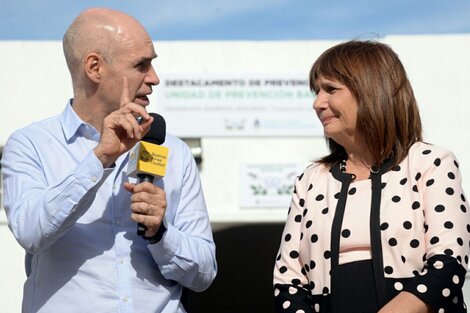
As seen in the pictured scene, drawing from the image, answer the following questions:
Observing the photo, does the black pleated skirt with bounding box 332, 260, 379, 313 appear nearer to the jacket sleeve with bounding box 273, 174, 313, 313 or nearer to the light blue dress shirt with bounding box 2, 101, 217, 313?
the jacket sleeve with bounding box 273, 174, 313, 313

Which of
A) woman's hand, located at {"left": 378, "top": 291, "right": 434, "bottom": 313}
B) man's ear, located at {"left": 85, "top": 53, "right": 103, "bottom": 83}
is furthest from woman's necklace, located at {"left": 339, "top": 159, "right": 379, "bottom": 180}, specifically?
man's ear, located at {"left": 85, "top": 53, "right": 103, "bottom": 83}

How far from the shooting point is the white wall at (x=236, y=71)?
1120cm

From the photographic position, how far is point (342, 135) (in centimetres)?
304

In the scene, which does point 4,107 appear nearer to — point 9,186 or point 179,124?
point 179,124

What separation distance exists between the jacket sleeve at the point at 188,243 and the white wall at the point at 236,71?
309 inches

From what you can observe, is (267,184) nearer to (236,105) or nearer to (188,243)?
(236,105)

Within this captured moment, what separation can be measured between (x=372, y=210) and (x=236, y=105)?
801 cm

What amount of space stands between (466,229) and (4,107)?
9.39 m

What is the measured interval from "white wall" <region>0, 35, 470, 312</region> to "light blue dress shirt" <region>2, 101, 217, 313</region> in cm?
795

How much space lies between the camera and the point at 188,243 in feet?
9.89

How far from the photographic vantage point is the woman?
2.78 meters

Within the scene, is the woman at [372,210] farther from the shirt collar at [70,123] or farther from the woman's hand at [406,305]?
the shirt collar at [70,123]

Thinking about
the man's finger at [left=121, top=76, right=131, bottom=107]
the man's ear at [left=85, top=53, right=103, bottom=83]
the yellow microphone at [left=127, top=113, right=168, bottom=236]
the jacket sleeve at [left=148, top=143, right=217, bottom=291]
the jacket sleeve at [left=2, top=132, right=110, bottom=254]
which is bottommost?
the jacket sleeve at [left=148, top=143, right=217, bottom=291]

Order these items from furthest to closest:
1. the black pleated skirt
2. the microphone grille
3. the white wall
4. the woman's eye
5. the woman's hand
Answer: the white wall
the woman's eye
the microphone grille
the black pleated skirt
the woman's hand
